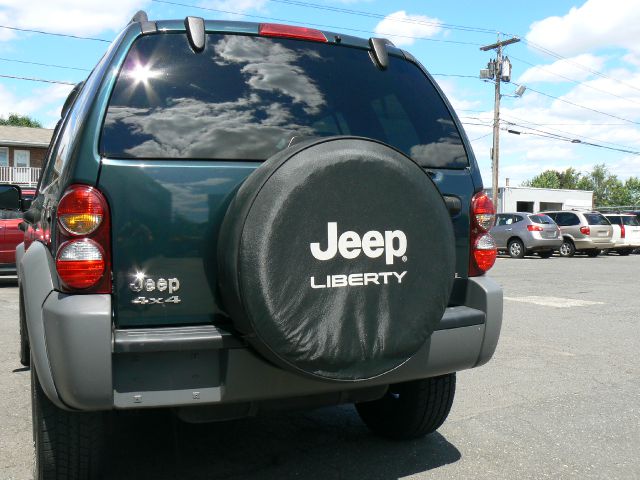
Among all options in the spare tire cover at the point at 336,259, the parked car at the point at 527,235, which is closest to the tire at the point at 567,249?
the parked car at the point at 527,235

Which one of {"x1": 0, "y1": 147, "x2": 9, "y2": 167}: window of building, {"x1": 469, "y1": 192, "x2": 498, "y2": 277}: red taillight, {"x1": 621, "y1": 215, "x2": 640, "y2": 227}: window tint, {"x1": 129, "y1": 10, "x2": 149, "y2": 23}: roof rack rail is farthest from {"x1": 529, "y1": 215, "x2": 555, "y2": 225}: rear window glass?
{"x1": 0, "y1": 147, "x2": 9, "y2": 167}: window of building

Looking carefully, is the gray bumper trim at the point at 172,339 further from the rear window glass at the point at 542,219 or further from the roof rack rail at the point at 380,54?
the rear window glass at the point at 542,219

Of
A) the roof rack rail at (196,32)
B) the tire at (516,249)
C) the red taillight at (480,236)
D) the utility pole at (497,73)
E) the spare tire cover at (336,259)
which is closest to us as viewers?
the spare tire cover at (336,259)

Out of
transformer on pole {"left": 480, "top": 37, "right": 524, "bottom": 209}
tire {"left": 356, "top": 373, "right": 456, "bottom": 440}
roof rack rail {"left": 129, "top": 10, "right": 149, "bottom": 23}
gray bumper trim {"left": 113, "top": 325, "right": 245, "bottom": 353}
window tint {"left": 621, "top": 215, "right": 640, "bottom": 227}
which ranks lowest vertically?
tire {"left": 356, "top": 373, "right": 456, "bottom": 440}

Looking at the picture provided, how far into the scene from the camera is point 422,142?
3.20 m

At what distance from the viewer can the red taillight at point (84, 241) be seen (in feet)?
8.08

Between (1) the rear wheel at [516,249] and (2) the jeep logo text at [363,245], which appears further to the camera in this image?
(1) the rear wheel at [516,249]

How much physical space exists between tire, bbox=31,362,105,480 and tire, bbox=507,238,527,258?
20.9m

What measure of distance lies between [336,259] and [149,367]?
78 centimetres

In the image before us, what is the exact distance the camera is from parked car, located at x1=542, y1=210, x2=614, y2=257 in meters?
23.1

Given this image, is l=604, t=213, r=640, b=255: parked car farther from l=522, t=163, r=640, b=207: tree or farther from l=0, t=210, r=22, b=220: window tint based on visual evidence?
l=522, t=163, r=640, b=207: tree

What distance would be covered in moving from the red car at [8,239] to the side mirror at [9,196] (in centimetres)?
766

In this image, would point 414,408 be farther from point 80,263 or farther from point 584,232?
point 584,232

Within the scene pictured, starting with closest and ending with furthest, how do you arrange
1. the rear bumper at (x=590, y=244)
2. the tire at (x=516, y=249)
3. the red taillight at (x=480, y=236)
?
the red taillight at (x=480, y=236) → the tire at (x=516, y=249) → the rear bumper at (x=590, y=244)
